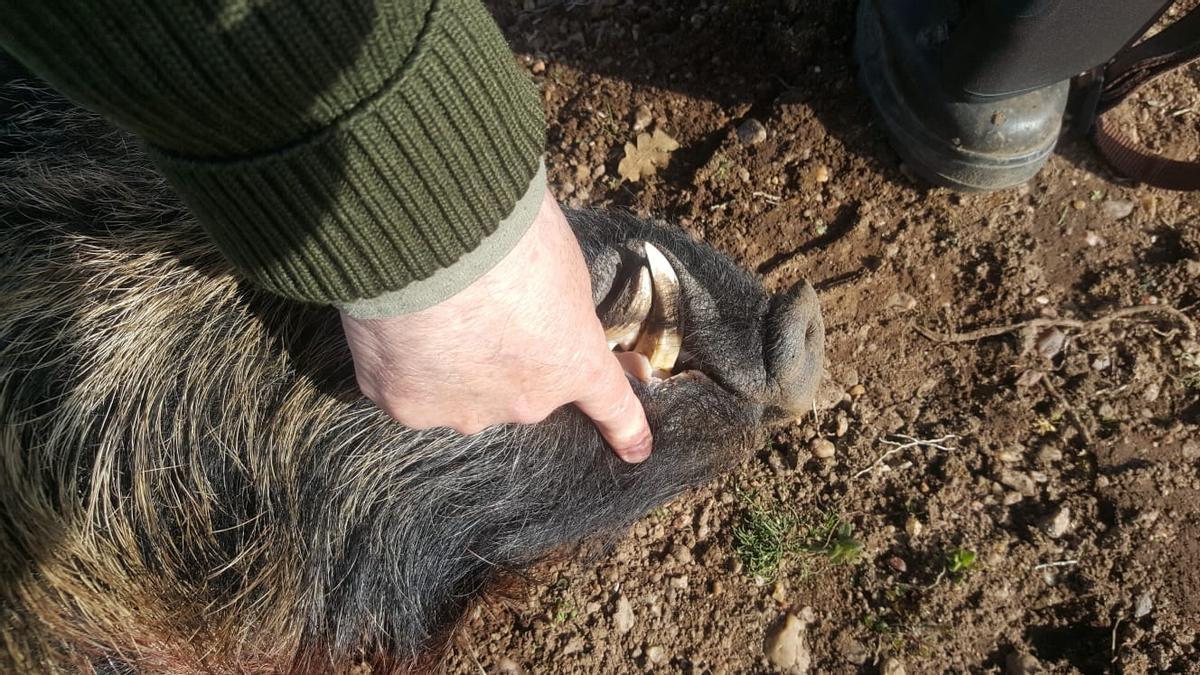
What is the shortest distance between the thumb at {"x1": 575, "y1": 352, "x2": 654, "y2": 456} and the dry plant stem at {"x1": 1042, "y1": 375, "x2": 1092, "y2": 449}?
1.40 metres

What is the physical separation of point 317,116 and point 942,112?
92.6 inches

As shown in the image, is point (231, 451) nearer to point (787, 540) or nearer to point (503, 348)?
point (503, 348)

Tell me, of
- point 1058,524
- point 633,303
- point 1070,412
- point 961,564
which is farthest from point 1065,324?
point 633,303

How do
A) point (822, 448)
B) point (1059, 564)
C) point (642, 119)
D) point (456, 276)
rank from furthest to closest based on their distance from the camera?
1. point (642, 119)
2. point (822, 448)
3. point (1059, 564)
4. point (456, 276)

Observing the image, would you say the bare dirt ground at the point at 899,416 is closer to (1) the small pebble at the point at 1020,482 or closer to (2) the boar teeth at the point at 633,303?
(1) the small pebble at the point at 1020,482

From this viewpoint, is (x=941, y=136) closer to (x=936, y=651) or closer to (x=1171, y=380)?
(x=1171, y=380)

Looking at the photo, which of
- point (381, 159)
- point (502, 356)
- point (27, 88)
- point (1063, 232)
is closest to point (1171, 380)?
point (1063, 232)

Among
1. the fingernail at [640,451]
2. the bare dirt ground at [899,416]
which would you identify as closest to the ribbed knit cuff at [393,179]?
the fingernail at [640,451]

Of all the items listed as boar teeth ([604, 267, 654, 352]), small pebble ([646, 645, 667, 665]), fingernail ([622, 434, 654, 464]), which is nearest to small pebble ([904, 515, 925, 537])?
small pebble ([646, 645, 667, 665])

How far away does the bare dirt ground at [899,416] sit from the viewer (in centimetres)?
252

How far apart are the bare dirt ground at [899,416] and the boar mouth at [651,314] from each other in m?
0.67

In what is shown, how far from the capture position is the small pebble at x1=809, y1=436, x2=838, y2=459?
2744mm

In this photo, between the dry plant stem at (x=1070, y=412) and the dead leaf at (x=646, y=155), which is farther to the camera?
the dead leaf at (x=646, y=155)

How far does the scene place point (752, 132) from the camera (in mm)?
3059
